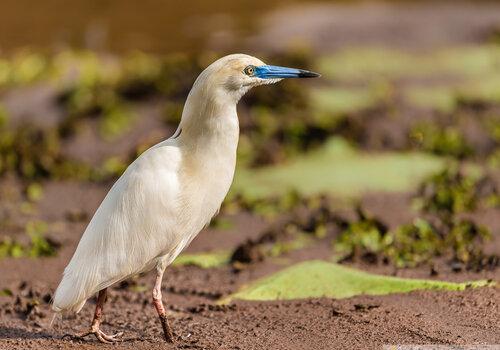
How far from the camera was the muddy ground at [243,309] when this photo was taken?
4953 mm

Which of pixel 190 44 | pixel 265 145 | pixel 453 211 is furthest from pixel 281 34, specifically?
pixel 453 211

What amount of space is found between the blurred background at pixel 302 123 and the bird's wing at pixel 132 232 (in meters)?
2.00

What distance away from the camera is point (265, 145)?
1030cm

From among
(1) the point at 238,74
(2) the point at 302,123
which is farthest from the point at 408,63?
(1) the point at 238,74

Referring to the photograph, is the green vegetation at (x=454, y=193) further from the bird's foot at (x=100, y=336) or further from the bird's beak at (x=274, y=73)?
the bird's foot at (x=100, y=336)

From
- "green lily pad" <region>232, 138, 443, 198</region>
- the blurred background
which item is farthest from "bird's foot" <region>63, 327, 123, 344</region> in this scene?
"green lily pad" <region>232, 138, 443, 198</region>

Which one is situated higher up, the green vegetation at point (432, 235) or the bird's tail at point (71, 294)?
the bird's tail at point (71, 294)

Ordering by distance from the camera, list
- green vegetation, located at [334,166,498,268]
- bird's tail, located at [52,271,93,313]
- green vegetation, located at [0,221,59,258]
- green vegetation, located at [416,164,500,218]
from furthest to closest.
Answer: green vegetation, located at [416,164,500,218] → green vegetation, located at [0,221,59,258] → green vegetation, located at [334,166,498,268] → bird's tail, located at [52,271,93,313]

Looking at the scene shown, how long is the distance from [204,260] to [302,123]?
3.54m

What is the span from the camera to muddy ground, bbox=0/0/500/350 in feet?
16.3

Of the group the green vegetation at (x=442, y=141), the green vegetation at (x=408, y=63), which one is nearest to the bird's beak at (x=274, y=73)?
the green vegetation at (x=442, y=141)

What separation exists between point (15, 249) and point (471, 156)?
15.1 ft

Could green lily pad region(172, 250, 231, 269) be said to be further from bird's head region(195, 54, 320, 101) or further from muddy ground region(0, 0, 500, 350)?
bird's head region(195, 54, 320, 101)

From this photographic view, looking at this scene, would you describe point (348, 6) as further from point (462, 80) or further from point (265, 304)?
point (265, 304)
